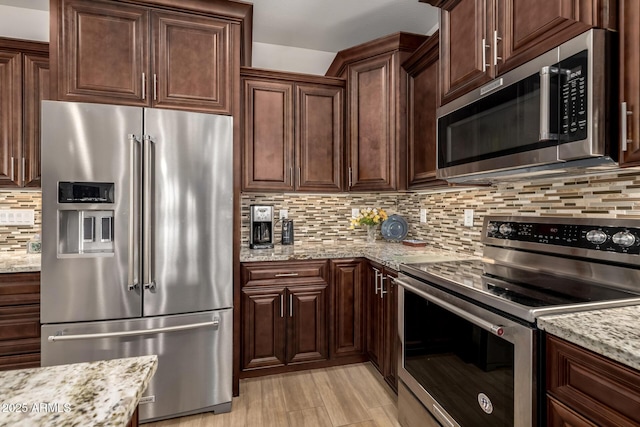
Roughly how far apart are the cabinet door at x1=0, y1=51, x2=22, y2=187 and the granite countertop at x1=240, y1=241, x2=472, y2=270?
1587mm

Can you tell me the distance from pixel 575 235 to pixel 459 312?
0.62 m

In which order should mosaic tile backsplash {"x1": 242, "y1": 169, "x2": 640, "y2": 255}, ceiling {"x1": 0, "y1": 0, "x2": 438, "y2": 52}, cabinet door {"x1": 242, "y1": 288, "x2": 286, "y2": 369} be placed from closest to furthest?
mosaic tile backsplash {"x1": 242, "y1": 169, "x2": 640, "y2": 255} < cabinet door {"x1": 242, "y1": 288, "x2": 286, "y2": 369} < ceiling {"x1": 0, "y1": 0, "x2": 438, "y2": 52}

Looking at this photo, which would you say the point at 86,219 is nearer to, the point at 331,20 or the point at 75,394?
the point at 75,394

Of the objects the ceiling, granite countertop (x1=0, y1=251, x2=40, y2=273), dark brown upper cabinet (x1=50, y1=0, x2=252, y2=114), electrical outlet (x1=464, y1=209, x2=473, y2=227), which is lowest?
granite countertop (x1=0, y1=251, x2=40, y2=273)

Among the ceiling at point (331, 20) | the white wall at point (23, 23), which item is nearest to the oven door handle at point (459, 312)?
the ceiling at point (331, 20)

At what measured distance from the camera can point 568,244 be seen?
4.66 feet

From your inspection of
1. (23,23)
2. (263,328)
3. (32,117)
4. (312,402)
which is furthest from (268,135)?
(23,23)

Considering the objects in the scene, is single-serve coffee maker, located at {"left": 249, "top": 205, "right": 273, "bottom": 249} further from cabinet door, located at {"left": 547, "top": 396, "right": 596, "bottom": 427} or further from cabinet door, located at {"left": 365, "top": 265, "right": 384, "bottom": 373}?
cabinet door, located at {"left": 547, "top": 396, "right": 596, "bottom": 427}

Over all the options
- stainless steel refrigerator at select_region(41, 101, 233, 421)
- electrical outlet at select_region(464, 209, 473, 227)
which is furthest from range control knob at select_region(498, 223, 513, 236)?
stainless steel refrigerator at select_region(41, 101, 233, 421)

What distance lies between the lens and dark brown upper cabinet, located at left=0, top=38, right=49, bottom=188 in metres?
2.15

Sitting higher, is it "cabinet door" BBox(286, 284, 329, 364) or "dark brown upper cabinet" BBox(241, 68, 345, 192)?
"dark brown upper cabinet" BBox(241, 68, 345, 192)

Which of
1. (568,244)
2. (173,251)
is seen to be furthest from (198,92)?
(568,244)

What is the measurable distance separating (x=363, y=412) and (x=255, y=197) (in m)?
1.77

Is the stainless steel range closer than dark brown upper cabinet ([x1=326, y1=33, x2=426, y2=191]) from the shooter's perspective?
Yes
